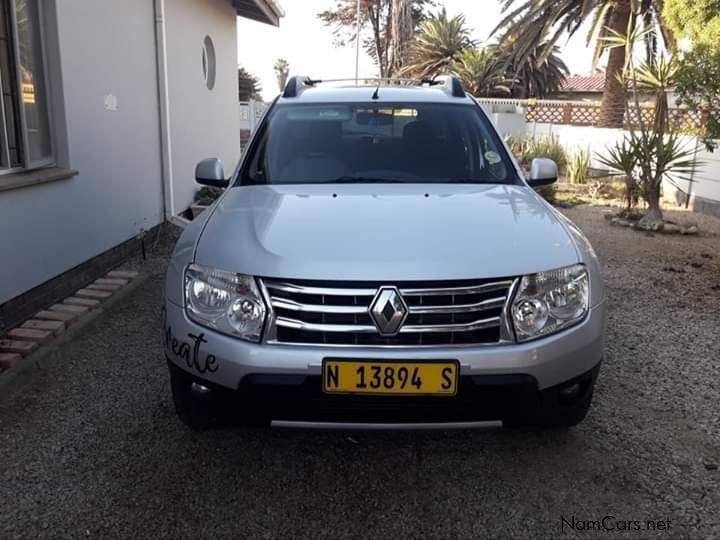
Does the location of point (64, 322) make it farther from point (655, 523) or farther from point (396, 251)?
point (655, 523)

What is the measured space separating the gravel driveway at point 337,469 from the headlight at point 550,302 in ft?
2.31

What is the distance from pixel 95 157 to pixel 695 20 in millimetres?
8385

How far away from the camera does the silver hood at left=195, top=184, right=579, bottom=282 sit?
2.48 m

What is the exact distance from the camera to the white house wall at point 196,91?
7734 mm

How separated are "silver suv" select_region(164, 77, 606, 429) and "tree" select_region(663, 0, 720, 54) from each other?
7.19 meters

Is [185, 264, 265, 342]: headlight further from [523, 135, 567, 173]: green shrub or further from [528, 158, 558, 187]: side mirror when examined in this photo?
[523, 135, 567, 173]: green shrub

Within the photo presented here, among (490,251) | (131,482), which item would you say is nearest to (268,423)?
(131,482)

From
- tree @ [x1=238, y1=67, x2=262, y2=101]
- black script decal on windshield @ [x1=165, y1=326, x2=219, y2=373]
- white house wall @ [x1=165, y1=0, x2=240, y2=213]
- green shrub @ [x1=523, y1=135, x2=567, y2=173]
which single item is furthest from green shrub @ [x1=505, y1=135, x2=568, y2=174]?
tree @ [x1=238, y1=67, x2=262, y2=101]

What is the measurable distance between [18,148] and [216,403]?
3.02 meters

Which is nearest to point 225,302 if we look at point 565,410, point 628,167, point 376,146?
point 565,410

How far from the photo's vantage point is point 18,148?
455cm

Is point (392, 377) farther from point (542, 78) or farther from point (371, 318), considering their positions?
point (542, 78)

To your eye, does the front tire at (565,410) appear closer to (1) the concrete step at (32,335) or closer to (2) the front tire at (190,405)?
(2) the front tire at (190,405)

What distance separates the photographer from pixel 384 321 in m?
2.41
